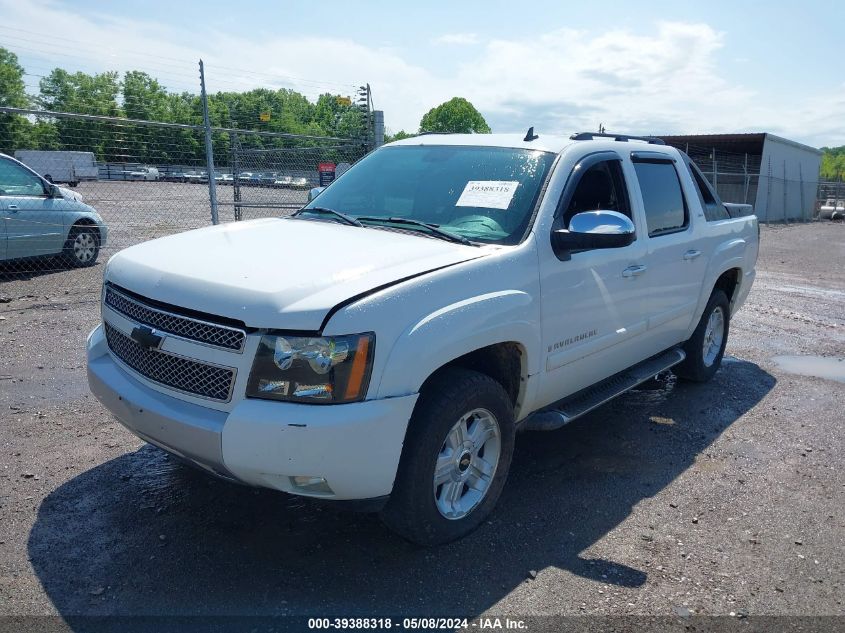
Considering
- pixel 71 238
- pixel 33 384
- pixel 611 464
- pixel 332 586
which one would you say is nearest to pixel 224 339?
pixel 332 586

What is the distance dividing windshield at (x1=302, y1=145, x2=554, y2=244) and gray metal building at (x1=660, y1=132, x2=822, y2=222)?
90.0 ft

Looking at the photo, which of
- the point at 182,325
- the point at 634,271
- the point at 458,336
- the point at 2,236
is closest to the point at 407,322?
the point at 458,336

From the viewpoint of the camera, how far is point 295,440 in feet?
8.62

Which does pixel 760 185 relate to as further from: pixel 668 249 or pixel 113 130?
pixel 668 249

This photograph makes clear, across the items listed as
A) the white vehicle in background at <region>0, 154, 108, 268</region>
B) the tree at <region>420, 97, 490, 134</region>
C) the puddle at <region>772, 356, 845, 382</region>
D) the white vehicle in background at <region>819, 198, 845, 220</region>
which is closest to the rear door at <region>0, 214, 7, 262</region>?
the white vehicle in background at <region>0, 154, 108, 268</region>

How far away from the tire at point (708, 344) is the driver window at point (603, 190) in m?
1.71

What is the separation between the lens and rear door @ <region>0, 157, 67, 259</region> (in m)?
8.92

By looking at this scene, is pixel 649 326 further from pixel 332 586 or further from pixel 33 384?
pixel 33 384

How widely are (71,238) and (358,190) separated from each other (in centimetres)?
722

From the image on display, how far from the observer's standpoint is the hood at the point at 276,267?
8.89ft

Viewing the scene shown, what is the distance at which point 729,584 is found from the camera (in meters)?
3.10

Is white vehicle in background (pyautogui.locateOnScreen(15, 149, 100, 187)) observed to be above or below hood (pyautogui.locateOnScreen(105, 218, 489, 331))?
above

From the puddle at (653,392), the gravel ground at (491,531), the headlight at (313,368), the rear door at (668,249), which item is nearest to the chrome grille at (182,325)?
the headlight at (313,368)

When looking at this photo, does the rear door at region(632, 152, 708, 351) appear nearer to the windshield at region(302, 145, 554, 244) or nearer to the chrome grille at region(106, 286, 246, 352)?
the windshield at region(302, 145, 554, 244)
